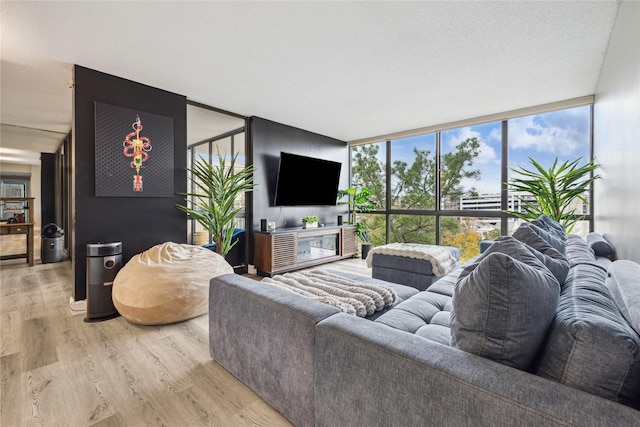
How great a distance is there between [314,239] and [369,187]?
179cm

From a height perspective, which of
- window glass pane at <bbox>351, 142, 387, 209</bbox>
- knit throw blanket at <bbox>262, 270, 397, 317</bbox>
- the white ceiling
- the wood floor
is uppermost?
the white ceiling

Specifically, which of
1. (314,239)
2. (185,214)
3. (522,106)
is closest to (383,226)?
(314,239)

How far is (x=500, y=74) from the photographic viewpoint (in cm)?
300

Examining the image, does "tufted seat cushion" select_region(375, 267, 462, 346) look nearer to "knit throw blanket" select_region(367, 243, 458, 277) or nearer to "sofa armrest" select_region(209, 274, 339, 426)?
"sofa armrest" select_region(209, 274, 339, 426)

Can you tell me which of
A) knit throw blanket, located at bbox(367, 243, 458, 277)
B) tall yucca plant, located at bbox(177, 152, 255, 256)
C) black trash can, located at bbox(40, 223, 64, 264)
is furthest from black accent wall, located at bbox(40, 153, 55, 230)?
knit throw blanket, located at bbox(367, 243, 458, 277)

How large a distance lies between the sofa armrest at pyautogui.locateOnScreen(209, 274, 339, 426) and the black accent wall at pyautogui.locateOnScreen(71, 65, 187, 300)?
1.89 meters

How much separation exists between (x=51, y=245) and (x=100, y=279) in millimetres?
3362

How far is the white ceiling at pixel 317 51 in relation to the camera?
6.71 feet

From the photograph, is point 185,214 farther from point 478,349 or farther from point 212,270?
point 478,349

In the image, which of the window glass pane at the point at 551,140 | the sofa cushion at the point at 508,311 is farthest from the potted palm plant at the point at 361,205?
the sofa cushion at the point at 508,311

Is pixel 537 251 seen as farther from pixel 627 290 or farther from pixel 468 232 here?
pixel 468 232

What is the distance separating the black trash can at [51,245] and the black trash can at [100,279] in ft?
10.6

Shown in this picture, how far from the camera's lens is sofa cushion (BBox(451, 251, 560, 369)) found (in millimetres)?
855

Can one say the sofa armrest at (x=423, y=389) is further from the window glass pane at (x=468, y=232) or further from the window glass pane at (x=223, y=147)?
the window glass pane at (x=223, y=147)
